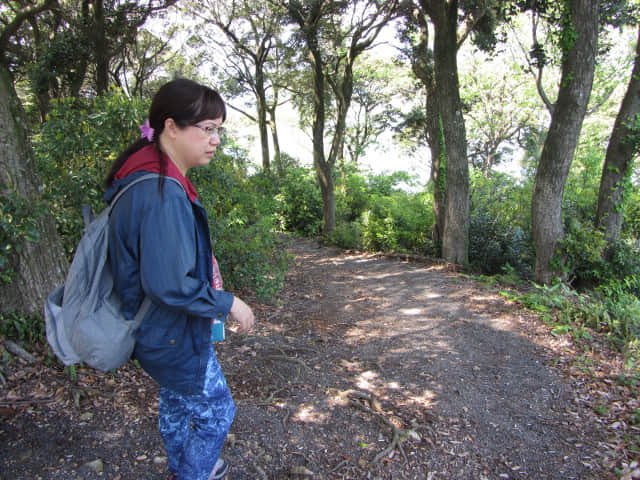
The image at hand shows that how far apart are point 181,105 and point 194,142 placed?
150mm

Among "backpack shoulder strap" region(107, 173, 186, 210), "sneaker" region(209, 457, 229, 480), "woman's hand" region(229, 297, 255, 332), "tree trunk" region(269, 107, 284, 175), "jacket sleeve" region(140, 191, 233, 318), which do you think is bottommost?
"sneaker" region(209, 457, 229, 480)

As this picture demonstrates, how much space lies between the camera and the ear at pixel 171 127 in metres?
1.60

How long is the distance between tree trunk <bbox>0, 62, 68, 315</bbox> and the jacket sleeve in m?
2.52

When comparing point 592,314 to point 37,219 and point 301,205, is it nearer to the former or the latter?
point 37,219

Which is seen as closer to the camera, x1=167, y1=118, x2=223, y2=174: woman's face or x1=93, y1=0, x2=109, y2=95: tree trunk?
x1=167, y1=118, x2=223, y2=174: woman's face

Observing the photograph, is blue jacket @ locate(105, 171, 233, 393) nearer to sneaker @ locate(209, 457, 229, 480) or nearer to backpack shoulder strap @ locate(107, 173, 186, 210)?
backpack shoulder strap @ locate(107, 173, 186, 210)

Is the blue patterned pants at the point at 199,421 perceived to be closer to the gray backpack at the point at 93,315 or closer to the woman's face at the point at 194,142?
the gray backpack at the point at 93,315

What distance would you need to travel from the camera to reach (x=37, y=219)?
3275mm

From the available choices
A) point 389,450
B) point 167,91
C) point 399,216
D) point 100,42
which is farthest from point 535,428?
point 100,42

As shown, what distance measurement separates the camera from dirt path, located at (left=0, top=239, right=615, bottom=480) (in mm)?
2566

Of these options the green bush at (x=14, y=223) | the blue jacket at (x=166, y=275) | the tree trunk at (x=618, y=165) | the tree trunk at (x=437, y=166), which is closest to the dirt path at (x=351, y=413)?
the green bush at (x=14, y=223)

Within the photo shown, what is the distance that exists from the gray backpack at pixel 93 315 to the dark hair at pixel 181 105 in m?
0.27

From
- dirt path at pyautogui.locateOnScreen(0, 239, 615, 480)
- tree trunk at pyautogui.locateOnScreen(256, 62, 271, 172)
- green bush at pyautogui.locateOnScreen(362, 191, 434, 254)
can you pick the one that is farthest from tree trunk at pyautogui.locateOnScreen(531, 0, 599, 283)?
tree trunk at pyautogui.locateOnScreen(256, 62, 271, 172)

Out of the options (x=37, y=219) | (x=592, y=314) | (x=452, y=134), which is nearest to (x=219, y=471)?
(x=37, y=219)
